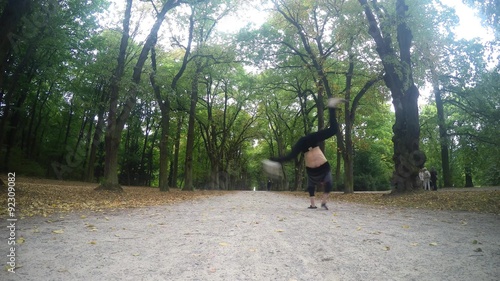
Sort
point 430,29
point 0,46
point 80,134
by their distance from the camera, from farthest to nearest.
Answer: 1. point 80,134
2. point 430,29
3. point 0,46

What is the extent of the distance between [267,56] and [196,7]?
224 inches

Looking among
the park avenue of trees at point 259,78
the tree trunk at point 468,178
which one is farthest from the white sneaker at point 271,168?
the tree trunk at point 468,178

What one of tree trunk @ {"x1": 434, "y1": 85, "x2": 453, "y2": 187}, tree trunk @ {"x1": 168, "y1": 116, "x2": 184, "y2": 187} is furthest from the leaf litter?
tree trunk @ {"x1": 434, "y1": 85, "x2": 453, "y2": 187}

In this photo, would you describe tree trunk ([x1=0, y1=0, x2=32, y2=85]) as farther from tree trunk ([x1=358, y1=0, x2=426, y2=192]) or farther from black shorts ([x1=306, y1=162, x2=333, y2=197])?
tree trunk ([x1=358, y1=0, x2=426, y2=192])

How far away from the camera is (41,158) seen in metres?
32.6

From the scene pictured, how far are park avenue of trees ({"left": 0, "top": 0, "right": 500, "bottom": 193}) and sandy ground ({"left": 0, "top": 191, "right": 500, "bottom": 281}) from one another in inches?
308

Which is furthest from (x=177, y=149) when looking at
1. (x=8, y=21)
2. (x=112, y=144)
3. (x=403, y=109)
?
(x=403, y=109)

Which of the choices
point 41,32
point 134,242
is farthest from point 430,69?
point 41,32

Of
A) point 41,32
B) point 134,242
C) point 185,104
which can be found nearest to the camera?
point 134,242

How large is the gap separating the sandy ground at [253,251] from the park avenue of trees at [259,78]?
25.6ft

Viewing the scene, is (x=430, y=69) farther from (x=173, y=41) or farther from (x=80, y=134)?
(x=80, y=134)

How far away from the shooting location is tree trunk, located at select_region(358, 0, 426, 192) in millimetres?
12203

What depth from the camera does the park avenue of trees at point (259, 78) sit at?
493 inches

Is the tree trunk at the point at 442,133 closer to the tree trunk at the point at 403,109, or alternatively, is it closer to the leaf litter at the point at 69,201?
the tree trunk at the point at 403,109
